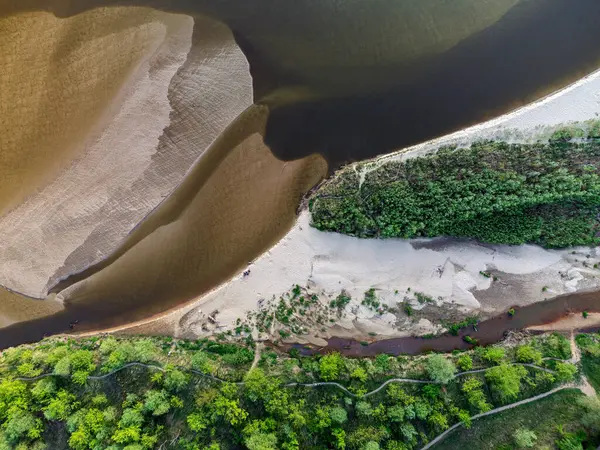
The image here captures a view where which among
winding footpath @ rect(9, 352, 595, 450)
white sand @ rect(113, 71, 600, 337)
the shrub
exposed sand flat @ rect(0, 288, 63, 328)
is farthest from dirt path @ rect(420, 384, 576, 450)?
exposed sand flat @ rect(0, 288, 63, 328)

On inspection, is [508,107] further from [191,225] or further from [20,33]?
[20,33]

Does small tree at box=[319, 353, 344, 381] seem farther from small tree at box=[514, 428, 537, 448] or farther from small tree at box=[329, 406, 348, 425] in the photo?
small tree at box=[514, 428, 537, 448]

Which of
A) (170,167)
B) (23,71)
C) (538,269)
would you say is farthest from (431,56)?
(23,71)

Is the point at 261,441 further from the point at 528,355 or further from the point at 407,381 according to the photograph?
the point at 528,355

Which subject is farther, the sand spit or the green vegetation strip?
the sand spit

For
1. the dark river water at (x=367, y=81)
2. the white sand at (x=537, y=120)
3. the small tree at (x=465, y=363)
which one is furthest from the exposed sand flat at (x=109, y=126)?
the small tree at (x=465, y=363)

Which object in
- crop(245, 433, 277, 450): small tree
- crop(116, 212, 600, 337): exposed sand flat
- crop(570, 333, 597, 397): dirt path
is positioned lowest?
crop(570, 333, 597, 397): dirt path
